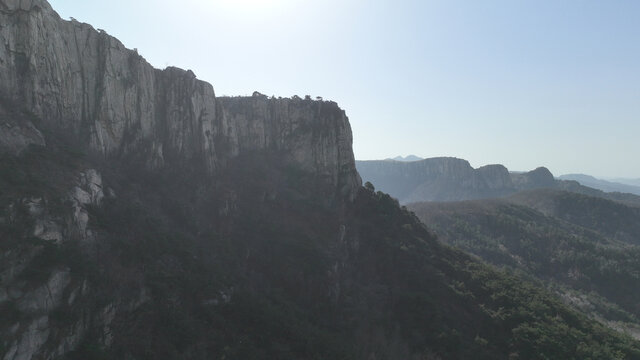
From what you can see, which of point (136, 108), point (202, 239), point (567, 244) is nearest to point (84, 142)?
point (136, 108)

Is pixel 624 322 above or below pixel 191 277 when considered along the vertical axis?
below

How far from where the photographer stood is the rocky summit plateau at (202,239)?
98.3 feet

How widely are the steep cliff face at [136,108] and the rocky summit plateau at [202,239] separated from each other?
218 millimetres

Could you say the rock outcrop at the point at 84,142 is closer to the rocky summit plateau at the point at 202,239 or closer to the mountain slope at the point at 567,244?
the rocky summit plateau at the point at 202,239

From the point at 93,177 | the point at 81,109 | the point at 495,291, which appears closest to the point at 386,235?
the point at 495,291

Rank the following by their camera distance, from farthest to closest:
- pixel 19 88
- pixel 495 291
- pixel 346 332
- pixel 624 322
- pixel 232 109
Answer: pixel 624 322
pixel 232 109
pixel 495 291
pixel 346 332
pixel 19 88

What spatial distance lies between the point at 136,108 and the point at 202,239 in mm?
21110

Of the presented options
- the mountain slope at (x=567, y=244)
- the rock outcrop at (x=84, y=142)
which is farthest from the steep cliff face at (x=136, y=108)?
the mountain slope at (x=567, y=244)

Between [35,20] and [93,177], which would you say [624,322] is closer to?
[93,177]

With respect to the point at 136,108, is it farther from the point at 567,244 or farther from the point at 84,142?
the point at 567,244

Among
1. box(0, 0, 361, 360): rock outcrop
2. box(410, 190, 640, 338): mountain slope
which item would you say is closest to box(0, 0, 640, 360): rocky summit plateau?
box(0, 0, 361, 360): rock outcrop

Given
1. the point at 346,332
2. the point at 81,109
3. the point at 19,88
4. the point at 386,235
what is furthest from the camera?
the point at 386,235

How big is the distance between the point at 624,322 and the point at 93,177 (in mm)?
99852

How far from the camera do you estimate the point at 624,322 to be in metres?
79.6
